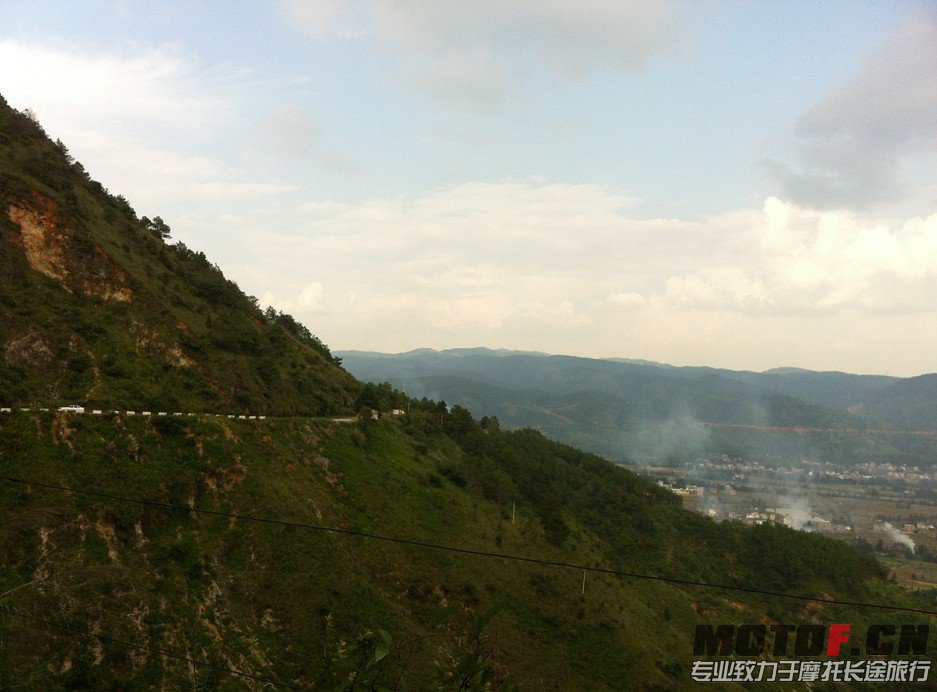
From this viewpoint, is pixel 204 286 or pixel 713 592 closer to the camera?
pixel 204 286

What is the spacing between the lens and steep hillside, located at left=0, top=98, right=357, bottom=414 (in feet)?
135

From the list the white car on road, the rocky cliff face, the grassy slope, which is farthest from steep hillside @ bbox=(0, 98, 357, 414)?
the grassy slope

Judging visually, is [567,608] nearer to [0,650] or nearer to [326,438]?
[326,438]

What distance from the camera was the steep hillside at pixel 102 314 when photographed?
135 ft

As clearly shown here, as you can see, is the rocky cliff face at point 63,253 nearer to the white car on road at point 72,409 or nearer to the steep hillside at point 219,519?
the steep hillside at point 219,519

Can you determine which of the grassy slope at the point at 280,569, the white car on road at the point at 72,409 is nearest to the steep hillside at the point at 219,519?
the grassy slope at the point at 280,569

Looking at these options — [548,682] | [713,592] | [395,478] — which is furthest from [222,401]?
[713,592]

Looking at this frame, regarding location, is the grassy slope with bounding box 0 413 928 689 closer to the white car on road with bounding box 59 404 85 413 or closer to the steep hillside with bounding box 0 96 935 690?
the steep hillside with bounding box 0 96 935 690

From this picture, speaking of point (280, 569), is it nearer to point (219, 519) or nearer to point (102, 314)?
point (219, 519)

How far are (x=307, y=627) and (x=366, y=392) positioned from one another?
48.6 meters

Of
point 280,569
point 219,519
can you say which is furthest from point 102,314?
point 280,569

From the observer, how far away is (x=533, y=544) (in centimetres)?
6594

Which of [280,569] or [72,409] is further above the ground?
[72,409]

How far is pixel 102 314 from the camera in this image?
47.9 metres
